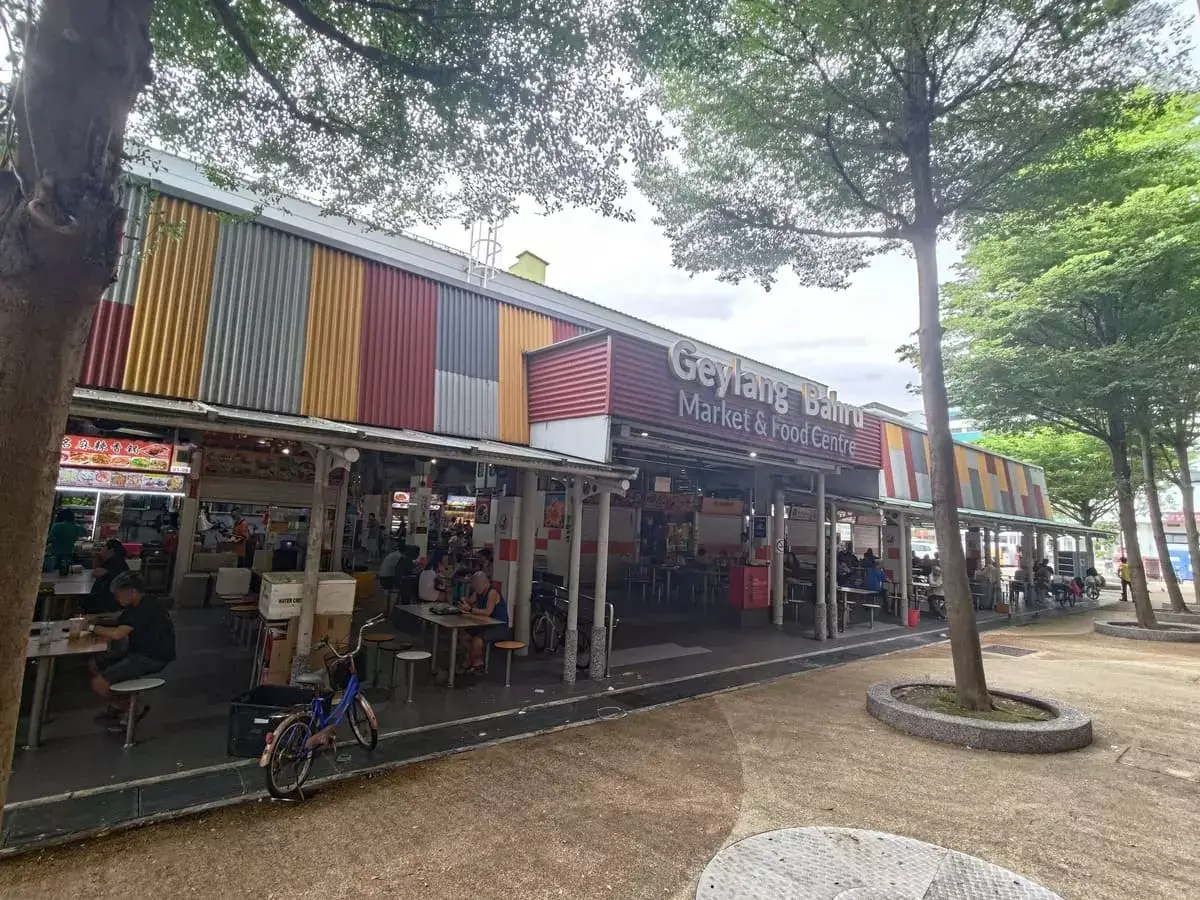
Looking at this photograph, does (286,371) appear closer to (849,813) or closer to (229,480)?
(229,480)

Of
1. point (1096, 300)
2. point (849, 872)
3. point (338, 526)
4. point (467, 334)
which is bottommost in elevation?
point (849, 872)

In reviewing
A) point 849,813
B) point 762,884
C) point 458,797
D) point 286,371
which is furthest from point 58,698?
point 849,813

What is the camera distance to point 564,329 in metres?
11.5

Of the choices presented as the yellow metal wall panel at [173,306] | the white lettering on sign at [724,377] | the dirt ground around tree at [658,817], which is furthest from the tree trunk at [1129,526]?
the yellow metal wall panel at [173,306]

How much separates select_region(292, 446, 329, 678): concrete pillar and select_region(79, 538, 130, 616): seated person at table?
3416mm

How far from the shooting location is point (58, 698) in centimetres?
638

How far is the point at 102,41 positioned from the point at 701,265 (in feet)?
27.5

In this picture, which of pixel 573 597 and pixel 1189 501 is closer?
pixel 573 597

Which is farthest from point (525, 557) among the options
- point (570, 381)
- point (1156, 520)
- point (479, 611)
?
point (1156, 520)

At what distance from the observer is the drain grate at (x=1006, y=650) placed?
12039mm

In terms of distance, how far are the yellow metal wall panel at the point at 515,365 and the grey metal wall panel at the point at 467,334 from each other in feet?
0.52

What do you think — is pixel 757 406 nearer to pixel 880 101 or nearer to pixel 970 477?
pixel 880 101

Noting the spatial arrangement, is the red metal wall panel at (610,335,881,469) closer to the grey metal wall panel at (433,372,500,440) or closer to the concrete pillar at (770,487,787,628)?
the concrete pillar at (770,487,787,628)

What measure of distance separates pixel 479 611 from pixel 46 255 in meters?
6.99
